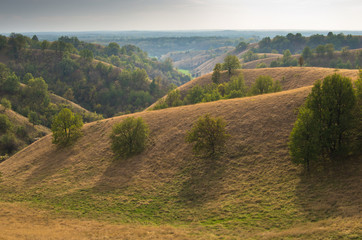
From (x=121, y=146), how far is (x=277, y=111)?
32427 mm

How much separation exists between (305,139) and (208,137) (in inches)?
657

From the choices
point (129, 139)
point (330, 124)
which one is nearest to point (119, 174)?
point (129, 139)

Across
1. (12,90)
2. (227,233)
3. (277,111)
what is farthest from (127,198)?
(12,90)

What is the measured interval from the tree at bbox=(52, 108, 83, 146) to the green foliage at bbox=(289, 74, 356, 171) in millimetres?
53892

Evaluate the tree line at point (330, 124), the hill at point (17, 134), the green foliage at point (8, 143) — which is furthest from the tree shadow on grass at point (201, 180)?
the green foliage at point (8, 143)

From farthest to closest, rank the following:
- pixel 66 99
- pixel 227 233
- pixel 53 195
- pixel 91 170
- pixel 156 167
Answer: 1. pixel 66 99
2. pixel 91 170
3. pixel 156 167
4. pixel 53 195
5. pixel 227 233

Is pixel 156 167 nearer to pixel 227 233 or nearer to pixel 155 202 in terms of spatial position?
pixel 155 202

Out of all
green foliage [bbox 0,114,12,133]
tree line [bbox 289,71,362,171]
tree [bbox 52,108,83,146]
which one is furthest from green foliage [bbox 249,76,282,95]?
green foliage [bbox 0,114,12,133]

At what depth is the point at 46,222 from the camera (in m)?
32.8

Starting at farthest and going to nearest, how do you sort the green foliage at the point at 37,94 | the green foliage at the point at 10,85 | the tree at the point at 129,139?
the green foliage at the point at 37,94 < the green foliage at the point at 10,85 < the tree at the point at 129,139

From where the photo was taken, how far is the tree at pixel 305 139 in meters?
30.9

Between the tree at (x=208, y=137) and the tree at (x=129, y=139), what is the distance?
1280 cm

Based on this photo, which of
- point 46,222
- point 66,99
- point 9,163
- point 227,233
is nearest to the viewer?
point 227,233

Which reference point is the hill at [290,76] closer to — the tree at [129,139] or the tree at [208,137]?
the tree at [208,137]
